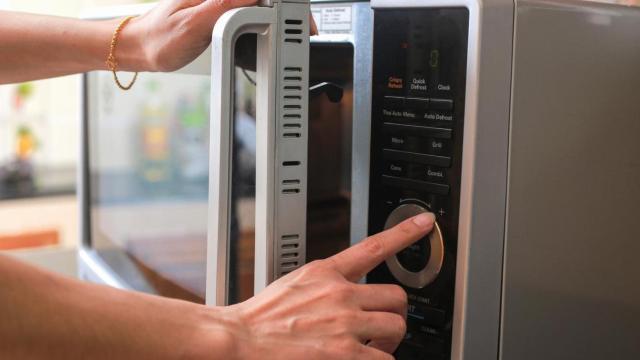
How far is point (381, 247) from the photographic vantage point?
24.3 inches

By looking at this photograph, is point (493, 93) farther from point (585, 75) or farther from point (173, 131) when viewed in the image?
point (173, 131)

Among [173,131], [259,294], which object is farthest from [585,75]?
[173,131]

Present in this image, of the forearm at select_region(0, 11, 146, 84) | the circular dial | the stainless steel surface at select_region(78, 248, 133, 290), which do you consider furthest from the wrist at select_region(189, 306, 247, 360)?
the stainless steel surface at select_region(78, 248, 133, 290)

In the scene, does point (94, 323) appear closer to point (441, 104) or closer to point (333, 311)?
point (333, 311)

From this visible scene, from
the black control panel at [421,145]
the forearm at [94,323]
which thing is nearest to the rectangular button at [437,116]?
the black control panel at [421,145]

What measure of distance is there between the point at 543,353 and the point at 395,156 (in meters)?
0.20

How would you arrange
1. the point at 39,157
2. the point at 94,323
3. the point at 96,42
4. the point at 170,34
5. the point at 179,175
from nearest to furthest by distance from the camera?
the point at 94,323 < the point at 170,34 < the point at 96,42 < the point at 179,175 < the point at 39,157

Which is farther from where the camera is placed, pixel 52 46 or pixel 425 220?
pixel 52 46

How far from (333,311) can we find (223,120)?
0.17 meters

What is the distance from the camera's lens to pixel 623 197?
2.20 ft

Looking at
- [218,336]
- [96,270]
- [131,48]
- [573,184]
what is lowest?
[96,270]

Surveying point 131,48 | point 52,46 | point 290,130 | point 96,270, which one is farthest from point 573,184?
point 96,270

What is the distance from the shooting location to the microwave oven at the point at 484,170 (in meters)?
0.58

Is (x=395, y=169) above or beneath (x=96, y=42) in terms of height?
beneath
